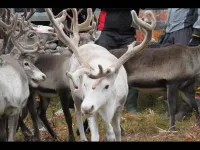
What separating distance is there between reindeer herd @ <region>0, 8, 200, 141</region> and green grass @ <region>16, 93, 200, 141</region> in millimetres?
277

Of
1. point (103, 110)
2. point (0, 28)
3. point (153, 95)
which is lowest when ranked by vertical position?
point (153, 95)

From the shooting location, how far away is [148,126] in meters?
8.09

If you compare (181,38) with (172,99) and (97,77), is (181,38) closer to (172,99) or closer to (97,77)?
(172,99)

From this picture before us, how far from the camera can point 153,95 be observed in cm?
961

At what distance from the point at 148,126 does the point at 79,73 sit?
2.64 metres

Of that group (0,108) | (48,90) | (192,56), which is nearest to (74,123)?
(48,90)

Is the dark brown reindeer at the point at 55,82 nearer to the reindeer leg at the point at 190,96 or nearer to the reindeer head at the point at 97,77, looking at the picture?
the reindeer head at the point at 97,77

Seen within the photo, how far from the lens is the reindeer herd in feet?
18.9

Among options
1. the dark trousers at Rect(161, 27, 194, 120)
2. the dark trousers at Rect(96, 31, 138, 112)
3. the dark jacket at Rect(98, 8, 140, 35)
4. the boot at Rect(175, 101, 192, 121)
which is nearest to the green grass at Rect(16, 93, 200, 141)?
the boot at Rect(175, 101, 192, 121)

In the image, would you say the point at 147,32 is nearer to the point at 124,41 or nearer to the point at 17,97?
the point at 17,97

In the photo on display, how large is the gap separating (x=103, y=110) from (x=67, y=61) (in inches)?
77.3

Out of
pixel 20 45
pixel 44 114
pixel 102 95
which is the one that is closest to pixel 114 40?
pixel 44 114

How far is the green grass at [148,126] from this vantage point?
24.4 feet
